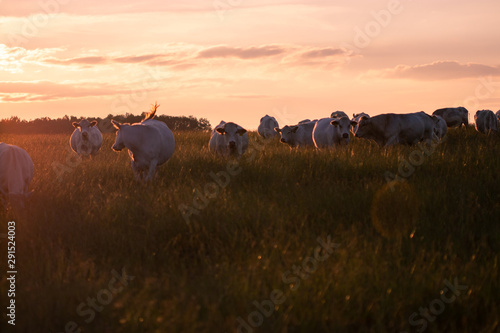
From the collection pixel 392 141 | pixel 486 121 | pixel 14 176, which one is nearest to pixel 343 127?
pixel 392 141

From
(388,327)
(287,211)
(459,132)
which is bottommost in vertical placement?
(388,327)

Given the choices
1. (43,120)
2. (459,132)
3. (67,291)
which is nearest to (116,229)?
(67,291)

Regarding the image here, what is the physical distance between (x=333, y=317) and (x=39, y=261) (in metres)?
3.66

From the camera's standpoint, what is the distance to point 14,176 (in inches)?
350

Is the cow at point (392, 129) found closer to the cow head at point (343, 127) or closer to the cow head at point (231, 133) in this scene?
the cow head at point (343, 127)

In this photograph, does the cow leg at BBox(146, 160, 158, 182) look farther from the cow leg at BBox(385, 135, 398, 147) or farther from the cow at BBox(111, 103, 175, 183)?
the cow leg at BBox(385, 135, 398, 147)

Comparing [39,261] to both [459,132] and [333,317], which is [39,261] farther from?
[459,132]

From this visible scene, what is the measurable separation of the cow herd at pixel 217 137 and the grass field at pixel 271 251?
2.02 ft

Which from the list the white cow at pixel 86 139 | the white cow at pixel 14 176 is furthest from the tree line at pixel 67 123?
the white cow at pixel 14 176

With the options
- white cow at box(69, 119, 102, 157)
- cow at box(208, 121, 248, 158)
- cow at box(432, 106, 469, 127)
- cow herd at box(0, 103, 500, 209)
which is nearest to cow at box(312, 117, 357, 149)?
cow herd at box(0, 103, 500, 209)

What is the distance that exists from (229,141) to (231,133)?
0.62 m

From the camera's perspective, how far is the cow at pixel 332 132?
16.6 meters

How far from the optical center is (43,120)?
41781mm

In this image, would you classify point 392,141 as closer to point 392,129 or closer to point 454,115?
point 392,129
